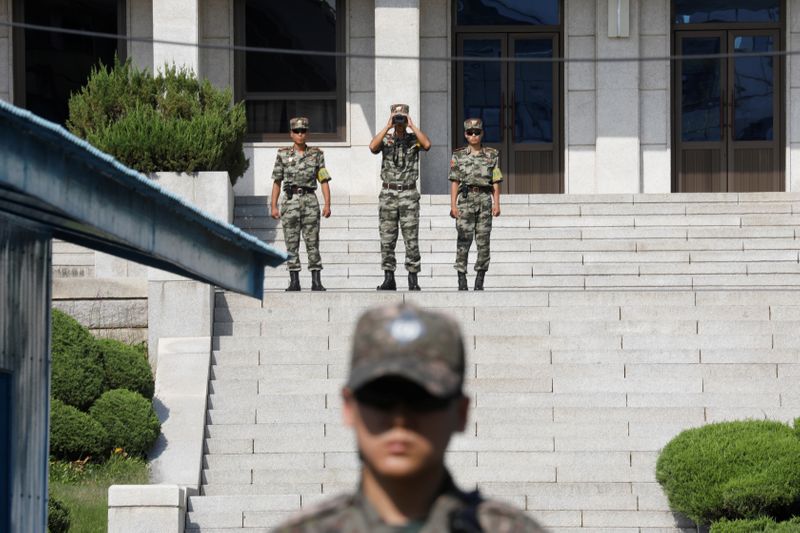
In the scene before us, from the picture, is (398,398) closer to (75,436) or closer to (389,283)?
(75,436)

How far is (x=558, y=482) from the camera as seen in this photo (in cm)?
1416

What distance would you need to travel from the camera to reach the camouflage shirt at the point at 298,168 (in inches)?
704

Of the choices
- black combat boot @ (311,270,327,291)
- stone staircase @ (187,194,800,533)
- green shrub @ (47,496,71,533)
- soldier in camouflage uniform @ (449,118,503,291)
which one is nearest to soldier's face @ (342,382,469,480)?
green shrub @ (47,496,71,533)

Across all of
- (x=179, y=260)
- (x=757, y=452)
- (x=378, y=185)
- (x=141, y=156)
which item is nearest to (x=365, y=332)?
(x=179, y=260)

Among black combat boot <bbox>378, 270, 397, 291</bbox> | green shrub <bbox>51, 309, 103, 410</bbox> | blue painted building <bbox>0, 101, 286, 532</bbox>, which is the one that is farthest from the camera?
black combat boot <bbox>378, 270, 397, 291</bbox>

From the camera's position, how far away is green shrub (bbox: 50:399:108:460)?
1456 cm

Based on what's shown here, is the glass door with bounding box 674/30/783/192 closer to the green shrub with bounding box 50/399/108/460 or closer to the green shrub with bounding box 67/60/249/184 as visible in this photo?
the green shrub with bounding box 67/60/249/184

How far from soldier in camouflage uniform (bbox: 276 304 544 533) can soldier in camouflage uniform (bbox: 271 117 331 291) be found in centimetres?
1498

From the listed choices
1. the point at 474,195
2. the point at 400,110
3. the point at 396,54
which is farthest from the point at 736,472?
the point at 396,54

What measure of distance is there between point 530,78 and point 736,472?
14.7 m

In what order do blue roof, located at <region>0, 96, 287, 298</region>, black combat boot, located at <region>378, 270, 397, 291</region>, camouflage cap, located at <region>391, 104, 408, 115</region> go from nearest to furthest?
blue roof, located at <region>0, 96, 287, 298</region> → camouflage cap, located at <region>391, 104, 408, 115</region> → black combat boot, located at <region>378, 270, 397, 291</region>

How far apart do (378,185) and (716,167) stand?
5.06 m

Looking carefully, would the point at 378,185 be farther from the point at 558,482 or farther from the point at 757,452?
the point at 757,452

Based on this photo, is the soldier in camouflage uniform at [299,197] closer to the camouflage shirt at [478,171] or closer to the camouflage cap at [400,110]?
the camouflage cap at [400,110]
